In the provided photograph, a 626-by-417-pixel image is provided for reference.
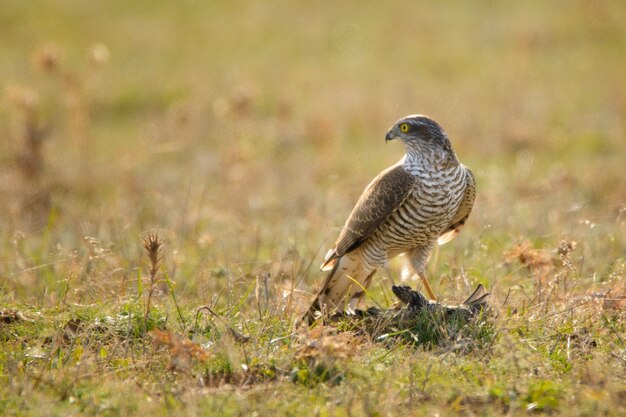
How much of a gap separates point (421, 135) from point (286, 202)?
459 centimetres

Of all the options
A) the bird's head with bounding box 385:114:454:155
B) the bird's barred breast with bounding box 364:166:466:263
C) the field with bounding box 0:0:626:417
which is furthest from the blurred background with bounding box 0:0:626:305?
the bird's head with bounding box 385:114:454:155

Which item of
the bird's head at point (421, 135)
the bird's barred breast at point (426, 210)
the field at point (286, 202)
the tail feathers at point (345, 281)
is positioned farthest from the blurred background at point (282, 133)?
the bird's head at point (421, 135)

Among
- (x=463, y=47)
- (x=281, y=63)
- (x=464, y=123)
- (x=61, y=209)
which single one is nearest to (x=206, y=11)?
(x=281, y=63)

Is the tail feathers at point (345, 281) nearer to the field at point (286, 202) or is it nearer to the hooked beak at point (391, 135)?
the field at point (286, 202)

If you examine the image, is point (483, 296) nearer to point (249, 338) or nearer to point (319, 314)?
point (319, 314)

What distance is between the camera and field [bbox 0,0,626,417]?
4.31 m

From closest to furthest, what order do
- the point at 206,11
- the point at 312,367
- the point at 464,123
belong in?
the point at 312,367, the point at 464,123, the point at 206,11

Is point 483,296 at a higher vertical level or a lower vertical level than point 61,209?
higher

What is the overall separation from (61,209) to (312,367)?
645 cm

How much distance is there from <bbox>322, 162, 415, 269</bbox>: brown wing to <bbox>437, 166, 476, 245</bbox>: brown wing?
0.51 m

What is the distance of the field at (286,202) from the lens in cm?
431

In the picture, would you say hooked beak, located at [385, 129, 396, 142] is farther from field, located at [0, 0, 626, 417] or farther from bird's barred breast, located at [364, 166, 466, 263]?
field, located at [0, 0, 626, 417]

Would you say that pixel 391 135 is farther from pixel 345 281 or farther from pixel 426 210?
pixel 345 281

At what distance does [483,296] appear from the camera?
5.19 m
